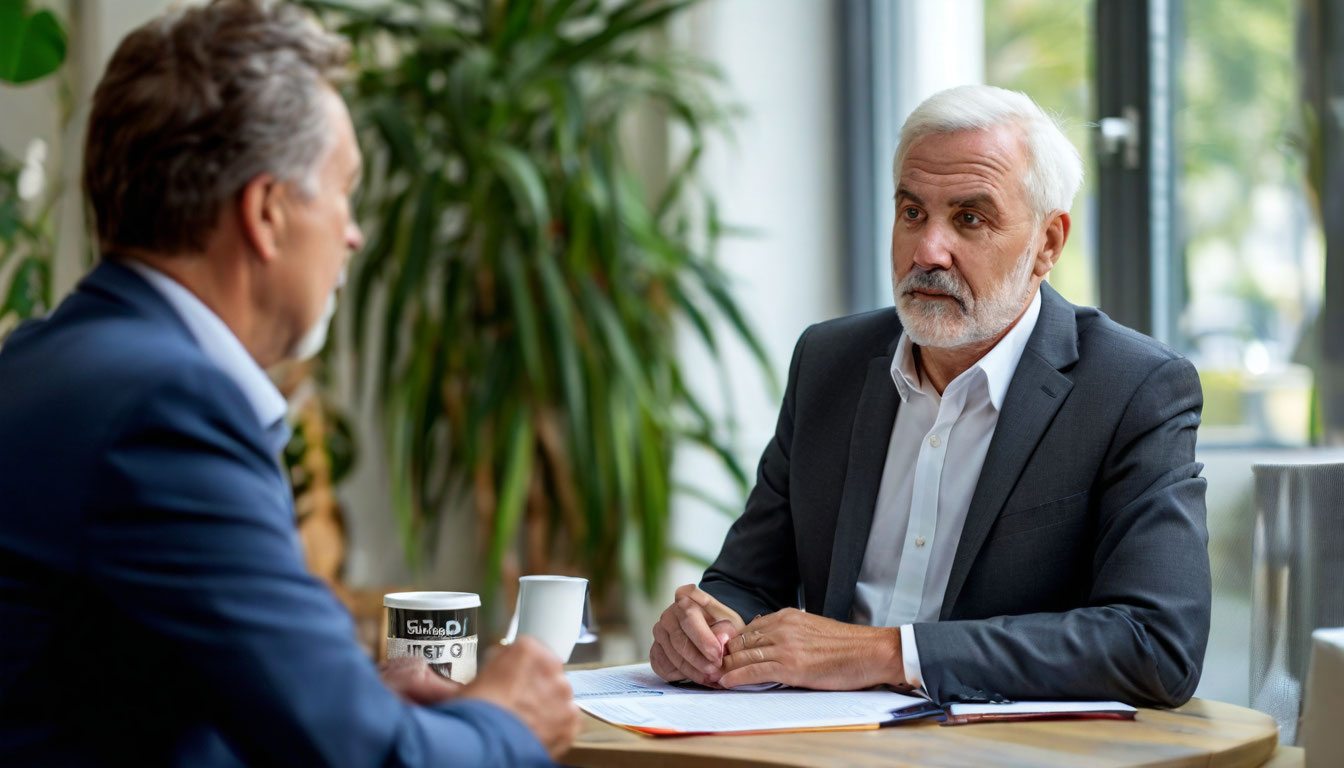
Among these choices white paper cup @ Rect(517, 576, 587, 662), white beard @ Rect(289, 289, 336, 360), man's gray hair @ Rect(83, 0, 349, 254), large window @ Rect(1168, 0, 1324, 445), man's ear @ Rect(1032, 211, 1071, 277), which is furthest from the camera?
large window @ Rect(1168, 0, 1324, 445)

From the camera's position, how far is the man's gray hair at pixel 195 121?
100 centimetres

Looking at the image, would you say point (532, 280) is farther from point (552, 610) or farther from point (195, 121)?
point (195, 121)

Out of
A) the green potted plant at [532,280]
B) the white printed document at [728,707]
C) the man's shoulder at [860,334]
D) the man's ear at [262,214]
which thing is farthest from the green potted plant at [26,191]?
the man's ear at [262,214]

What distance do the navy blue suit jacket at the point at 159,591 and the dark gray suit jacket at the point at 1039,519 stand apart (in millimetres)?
756

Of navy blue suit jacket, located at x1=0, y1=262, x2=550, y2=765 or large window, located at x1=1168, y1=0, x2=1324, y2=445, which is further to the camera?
large window, located at x1=1168, y1=0, x2=1324, y2=445

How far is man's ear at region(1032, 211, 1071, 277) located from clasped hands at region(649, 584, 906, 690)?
2.20ft

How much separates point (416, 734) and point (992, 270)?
1.15m

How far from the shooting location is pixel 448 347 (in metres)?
3.34

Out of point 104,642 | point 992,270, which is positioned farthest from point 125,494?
point 992,270

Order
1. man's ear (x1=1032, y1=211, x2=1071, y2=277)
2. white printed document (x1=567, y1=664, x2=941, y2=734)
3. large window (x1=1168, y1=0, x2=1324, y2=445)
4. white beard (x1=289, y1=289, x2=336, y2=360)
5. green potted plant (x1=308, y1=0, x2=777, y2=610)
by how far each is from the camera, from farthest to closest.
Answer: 1. green potted plant (x1=308, y1=0, x2=777, y2=610)
2. large window (x1=1168, y1=0, x2=1324, y2=445)
3. man's ear (x1=1032, y1=211, x2=1071, y2=277)
4. white printed document (x1=567, y1=664, x2=941, y2=734)
5. white beard (x1=289, y1=289, x2=336, y2=360)

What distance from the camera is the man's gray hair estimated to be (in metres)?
1.00

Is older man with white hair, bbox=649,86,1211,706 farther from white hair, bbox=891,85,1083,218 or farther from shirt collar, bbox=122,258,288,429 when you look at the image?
shirt collar, bbox=122,258,288,429

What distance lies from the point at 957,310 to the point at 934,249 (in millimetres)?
92

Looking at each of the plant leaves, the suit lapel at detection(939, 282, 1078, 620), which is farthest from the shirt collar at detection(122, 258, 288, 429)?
the plant leaves
